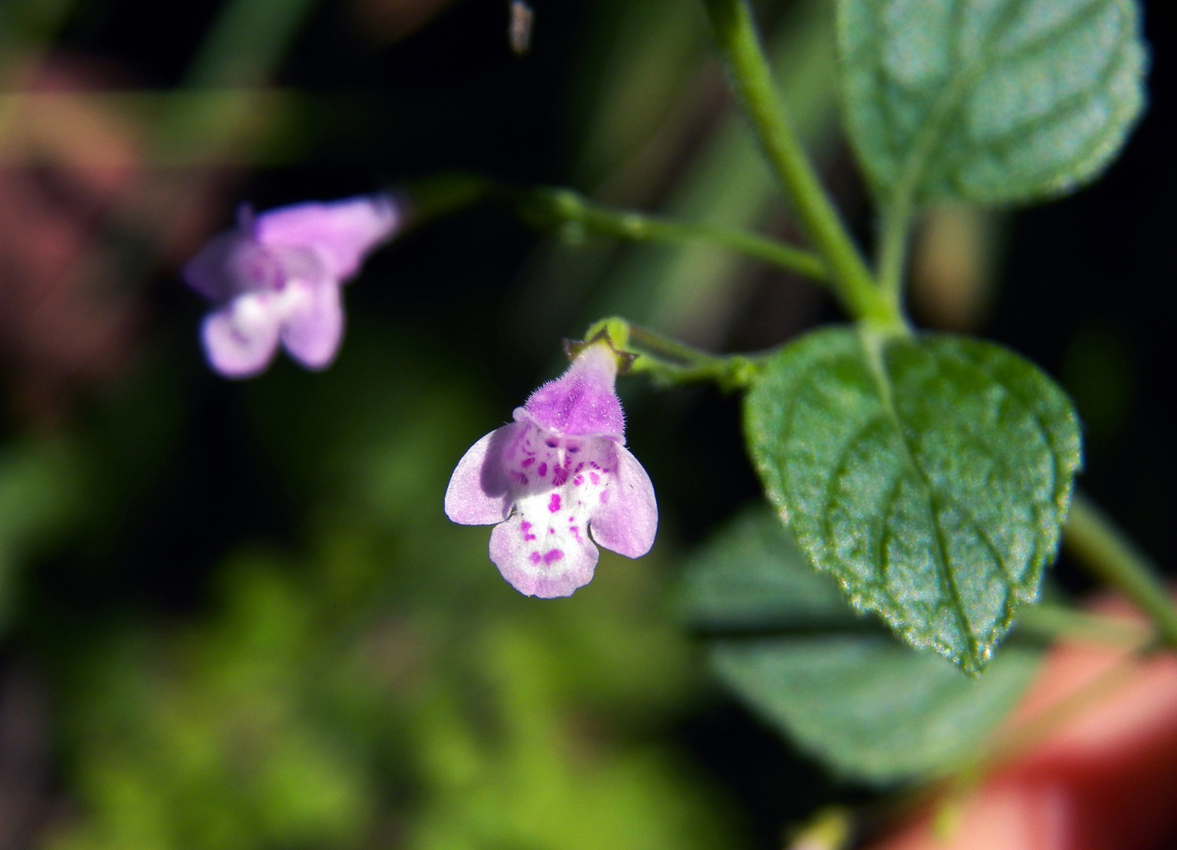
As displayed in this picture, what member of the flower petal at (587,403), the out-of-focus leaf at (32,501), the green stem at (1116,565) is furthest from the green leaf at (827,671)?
the out-of-focus leaf at (32,501)

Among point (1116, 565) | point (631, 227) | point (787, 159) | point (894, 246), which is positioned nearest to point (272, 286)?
point (631, 227)

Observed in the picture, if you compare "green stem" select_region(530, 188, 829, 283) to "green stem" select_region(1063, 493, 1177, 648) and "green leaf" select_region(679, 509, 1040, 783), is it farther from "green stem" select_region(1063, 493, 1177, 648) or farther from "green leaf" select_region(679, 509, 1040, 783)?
"green leaf" select_region(679, 509, 1040, 783)

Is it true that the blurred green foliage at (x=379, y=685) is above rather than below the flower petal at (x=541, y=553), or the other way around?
below

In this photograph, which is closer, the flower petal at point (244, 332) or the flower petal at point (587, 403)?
the flower petal at point (587, 403)

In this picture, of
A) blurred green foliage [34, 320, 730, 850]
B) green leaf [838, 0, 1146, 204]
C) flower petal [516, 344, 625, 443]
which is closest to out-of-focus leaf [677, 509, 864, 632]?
green leaf [838, 0, 1146, 204]

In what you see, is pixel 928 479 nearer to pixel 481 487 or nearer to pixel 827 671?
pixel 481 487

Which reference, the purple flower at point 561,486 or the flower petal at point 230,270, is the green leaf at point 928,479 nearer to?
the purple flower at point 561,486
